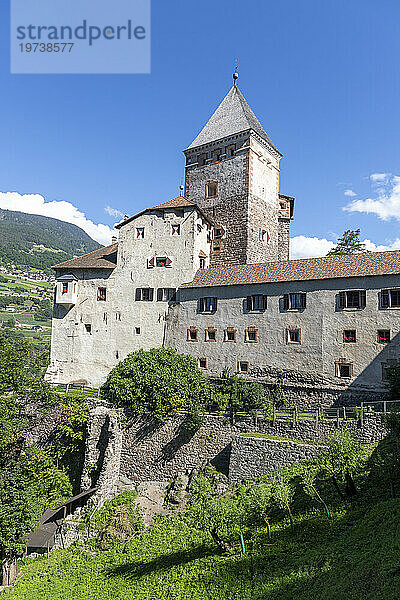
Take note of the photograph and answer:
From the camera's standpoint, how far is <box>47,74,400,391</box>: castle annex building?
2806 cm

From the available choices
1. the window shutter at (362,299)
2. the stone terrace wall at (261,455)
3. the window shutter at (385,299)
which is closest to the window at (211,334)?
the stone terrace wall at (261,455)

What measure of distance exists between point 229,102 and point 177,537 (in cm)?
4521

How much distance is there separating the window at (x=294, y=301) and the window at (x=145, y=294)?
12.6 meters

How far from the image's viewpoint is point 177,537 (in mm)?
19297

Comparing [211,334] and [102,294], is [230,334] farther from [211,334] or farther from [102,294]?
[102,294]

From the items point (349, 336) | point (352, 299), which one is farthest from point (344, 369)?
point (352, 299)

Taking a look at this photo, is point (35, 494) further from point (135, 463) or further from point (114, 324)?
point (114, 324)

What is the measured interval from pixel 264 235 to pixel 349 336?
55.9 ft

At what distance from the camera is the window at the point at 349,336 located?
27.9 m

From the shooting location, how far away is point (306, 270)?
30.6 m

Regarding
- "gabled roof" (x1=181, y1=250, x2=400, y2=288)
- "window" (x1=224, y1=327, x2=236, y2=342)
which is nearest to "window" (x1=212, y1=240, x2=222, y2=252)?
"gabled roof" (x1=181, y1=250, x2=400, y2=288)

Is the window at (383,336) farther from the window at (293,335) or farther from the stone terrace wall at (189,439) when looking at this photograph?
the stone terrace wall at (189,439)

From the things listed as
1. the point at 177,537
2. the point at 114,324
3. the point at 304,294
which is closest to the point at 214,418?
the point at 177,537

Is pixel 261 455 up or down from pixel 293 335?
down
